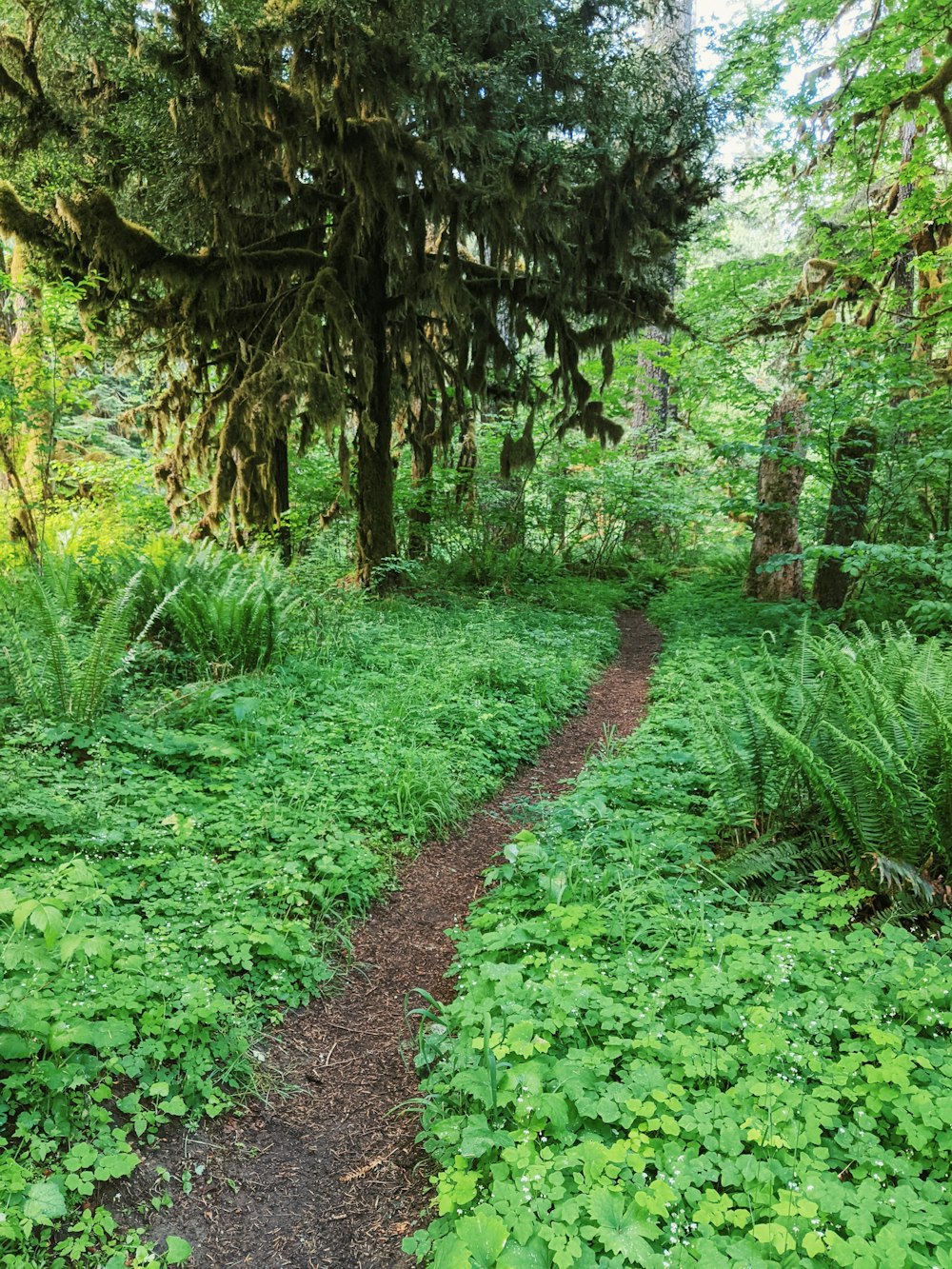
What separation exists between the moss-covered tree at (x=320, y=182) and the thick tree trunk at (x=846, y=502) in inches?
141

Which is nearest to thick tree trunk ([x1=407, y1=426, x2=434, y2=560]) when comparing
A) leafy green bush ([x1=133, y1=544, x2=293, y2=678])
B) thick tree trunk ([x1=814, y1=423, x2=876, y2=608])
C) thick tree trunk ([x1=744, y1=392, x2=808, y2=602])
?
thick tree trunk ([x1=744, y1=392, x2=808, y2=602])

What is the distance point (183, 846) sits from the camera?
11.3 feet

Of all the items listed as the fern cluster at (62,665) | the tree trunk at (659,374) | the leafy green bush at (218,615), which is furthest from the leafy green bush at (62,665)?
the tree trunk at (659,374)

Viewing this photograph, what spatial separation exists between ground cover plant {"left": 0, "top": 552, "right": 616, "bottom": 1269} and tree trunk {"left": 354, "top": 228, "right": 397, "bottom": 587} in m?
2.45

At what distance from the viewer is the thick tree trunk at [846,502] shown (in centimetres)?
735

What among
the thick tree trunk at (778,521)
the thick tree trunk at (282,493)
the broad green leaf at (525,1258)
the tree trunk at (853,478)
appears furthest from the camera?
the thick tree trunk at (778,521)

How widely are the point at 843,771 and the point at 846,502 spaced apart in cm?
540

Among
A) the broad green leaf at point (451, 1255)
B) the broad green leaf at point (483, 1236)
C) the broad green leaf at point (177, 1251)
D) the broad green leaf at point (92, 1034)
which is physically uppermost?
the broad green leaf at point (92, 1034)

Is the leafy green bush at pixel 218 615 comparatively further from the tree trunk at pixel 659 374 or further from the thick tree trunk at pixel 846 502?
the tree trunk at pixel 659 374

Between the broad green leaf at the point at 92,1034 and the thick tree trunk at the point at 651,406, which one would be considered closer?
the broad green leaf at the point at 92,1034

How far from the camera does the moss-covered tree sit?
620 centimetres

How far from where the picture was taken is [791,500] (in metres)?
9.48

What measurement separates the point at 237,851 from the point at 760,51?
1060cm

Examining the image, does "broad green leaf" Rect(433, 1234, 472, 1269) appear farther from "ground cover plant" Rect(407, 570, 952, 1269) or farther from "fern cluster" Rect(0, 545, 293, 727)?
"fern cluster" Rect(0, 545, 293, 727)
